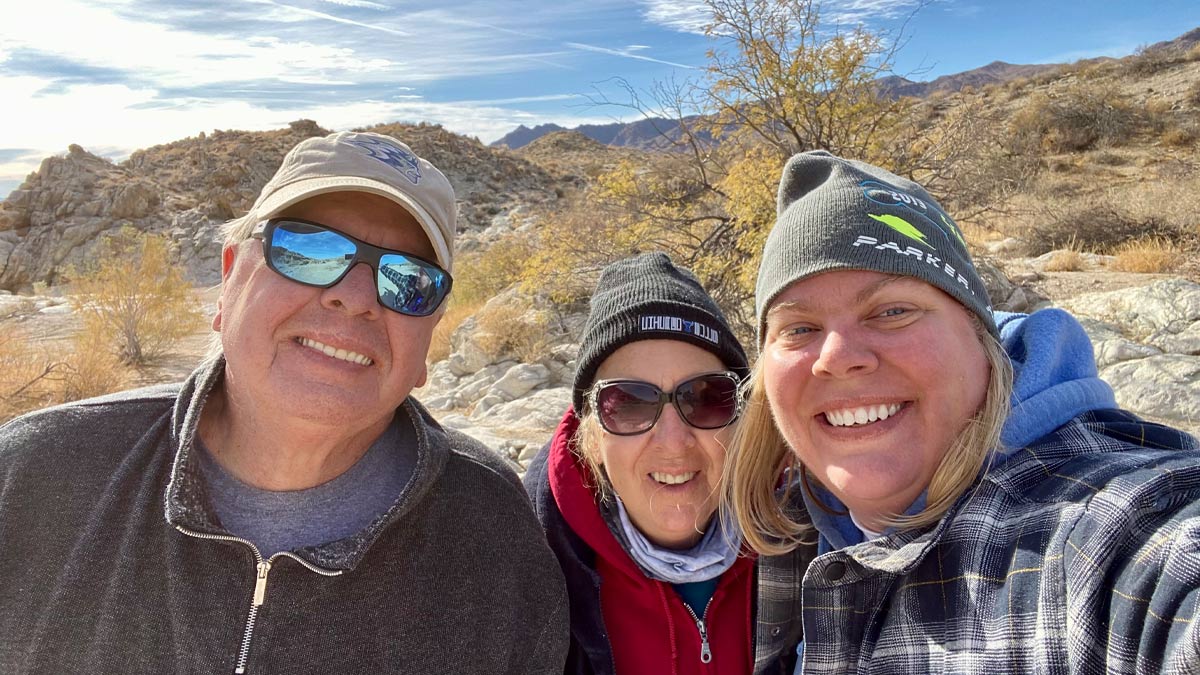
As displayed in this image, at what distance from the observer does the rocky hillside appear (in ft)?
94.2

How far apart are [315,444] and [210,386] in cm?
35

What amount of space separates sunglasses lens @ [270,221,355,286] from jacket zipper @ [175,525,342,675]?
0.67 m

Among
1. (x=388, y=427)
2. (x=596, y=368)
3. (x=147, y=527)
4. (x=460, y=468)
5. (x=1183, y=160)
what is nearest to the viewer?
(x=147, y=527)

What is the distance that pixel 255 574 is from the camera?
173 cm

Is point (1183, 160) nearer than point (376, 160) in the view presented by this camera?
No

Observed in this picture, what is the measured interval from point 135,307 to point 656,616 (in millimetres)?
15111

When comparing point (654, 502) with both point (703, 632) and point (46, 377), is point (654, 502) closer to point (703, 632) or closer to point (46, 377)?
point (703, 632)

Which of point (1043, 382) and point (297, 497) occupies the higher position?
point (1043, 382)

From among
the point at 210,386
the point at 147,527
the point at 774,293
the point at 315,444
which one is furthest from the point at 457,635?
the point at 774,293

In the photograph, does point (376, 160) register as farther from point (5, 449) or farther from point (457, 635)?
point (457, 635)

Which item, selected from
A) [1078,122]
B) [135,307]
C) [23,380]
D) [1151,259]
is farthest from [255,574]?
[1078,122]

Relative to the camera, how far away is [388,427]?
219 cm

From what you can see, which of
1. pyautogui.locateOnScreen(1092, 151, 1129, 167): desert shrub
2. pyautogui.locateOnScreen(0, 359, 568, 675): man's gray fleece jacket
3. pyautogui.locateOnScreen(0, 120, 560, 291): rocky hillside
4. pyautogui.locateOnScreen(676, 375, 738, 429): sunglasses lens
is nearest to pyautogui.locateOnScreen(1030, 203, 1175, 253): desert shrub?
pyautogui.locateOnScreen(1092, 151, 1129, 167): desert shrub

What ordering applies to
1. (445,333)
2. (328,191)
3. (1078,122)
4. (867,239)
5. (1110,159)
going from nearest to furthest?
1. (867,239)
2. (328,191)
3. (445,333)
4. (1110,159)
5. (1078,122)
